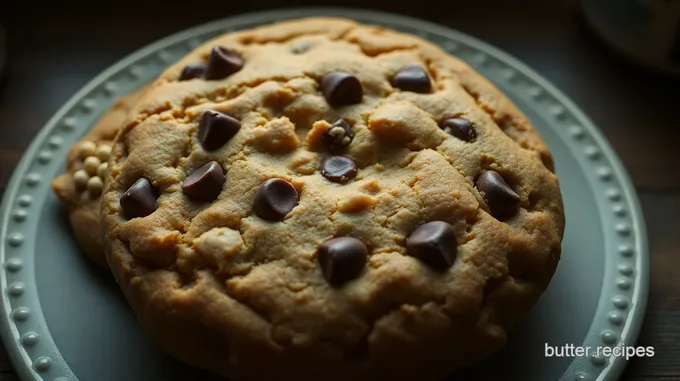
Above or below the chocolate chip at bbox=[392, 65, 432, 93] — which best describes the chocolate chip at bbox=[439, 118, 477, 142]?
below

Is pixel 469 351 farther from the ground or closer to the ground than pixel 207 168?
closer to the ground

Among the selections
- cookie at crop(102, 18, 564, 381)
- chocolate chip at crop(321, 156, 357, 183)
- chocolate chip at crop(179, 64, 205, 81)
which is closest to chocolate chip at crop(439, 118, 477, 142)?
cookie at crop(102, 18, 564, 381)

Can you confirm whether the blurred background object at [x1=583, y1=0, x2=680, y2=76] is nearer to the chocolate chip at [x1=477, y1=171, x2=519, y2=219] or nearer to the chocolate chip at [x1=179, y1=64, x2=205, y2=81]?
the chocolate chip at [x1=477, y1=171, x2=519, y2=219]

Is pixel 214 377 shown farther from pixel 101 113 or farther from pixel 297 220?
pixel 101 113

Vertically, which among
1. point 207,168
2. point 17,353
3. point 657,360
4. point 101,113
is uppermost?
point 101,113

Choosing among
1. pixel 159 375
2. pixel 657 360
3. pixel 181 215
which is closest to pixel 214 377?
pixel 159 375

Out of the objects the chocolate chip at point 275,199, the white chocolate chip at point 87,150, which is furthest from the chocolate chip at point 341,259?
the white chocolate chip at point 87,150
